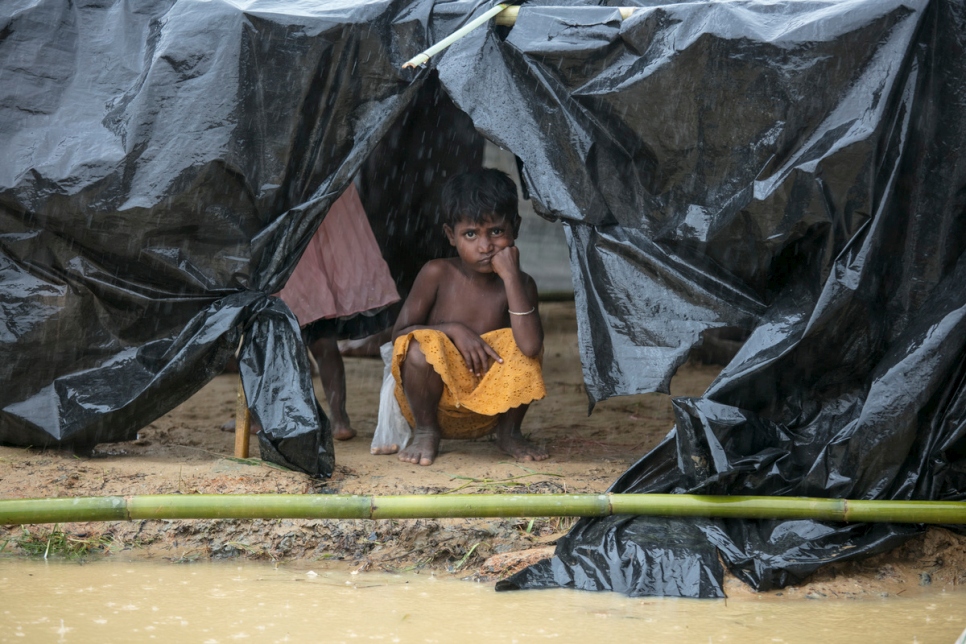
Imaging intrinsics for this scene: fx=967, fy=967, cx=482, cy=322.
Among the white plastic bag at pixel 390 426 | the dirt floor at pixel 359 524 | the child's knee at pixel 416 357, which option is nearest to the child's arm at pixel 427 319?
the child's knee at pixel 416 357

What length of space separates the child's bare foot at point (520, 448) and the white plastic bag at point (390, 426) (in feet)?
1.46

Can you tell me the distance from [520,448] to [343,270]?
4.22ft

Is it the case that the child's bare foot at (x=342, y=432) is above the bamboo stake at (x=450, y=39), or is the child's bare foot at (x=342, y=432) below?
below

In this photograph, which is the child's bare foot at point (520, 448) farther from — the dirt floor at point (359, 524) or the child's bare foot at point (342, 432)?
the child's bare foot at point (342, 432)

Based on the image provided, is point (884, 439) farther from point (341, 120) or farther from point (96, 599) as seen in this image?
point (96, 599)

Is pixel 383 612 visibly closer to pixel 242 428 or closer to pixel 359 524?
pixel 359 524

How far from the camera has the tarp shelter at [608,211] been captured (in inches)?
128

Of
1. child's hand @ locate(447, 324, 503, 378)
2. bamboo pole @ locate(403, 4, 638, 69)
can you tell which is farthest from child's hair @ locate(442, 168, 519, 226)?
bamboo pole @ locate(403, 4, 638, 69)

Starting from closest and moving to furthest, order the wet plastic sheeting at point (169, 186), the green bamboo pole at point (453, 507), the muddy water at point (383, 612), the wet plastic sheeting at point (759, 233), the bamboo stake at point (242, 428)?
the muddy water at point (383, 612) → the green bamboo pole at point (453, 507) → the wet plastic sheeting at point (759, 233) → the wet plastic sheeting at point (169, 186) → the bamboo stake at point (242, 428)

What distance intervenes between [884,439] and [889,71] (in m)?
1.23

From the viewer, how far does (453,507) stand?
3.19m

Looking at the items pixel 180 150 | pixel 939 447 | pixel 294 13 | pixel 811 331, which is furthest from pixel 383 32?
pixel 939 447

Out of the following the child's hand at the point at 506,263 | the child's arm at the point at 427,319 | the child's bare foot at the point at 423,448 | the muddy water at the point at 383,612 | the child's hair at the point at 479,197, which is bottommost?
the muddy water at the point at 383,612

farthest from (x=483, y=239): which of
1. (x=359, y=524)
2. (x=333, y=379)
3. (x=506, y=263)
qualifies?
(x=359, y=524)
